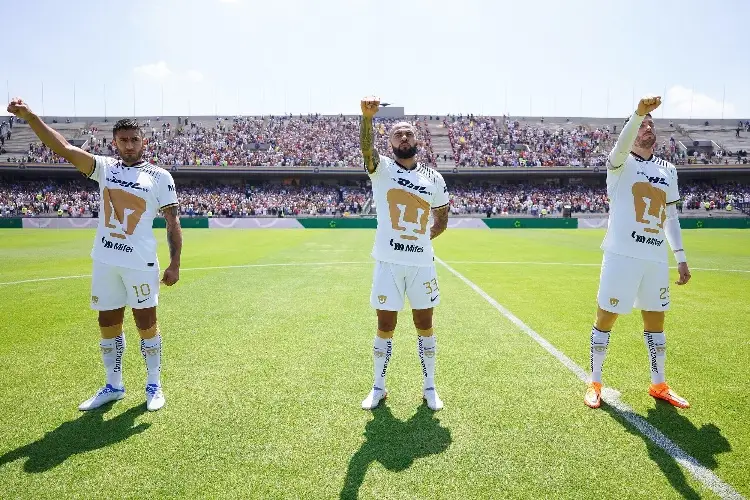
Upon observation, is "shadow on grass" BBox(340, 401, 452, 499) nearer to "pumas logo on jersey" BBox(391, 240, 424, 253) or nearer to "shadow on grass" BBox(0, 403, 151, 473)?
"pumas logo on jersey" BBox(391, 240, 424, 253)

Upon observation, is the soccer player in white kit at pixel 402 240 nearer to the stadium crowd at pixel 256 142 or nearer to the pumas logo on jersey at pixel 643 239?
the pumas logo on jersey at pixel 643 239

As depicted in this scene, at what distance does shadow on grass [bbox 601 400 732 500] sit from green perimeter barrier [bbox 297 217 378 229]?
3300 centimetres

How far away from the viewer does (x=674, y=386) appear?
4785 mm

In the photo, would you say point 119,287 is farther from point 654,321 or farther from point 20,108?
point 654,321

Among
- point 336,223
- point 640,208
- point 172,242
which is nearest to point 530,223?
point 336,223

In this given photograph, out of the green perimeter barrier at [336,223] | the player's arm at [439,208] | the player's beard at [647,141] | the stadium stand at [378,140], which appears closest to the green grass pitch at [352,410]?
the player's arm at [439,208]

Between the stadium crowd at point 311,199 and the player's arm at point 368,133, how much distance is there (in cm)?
4092

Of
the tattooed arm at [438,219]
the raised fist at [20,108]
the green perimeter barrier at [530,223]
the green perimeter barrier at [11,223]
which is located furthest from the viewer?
the green perimeter barrier at [530,223]

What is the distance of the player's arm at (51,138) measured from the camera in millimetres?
3709

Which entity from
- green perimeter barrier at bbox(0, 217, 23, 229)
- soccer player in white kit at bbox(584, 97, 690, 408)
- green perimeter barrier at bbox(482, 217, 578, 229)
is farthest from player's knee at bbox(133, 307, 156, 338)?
green perimeter barrier at bbox(0, 217, 23, 229)

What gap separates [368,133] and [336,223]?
3387cm

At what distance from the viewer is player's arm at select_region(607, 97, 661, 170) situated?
3715mm

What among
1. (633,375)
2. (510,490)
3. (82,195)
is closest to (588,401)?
(633,375)

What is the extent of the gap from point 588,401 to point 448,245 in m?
18.0
